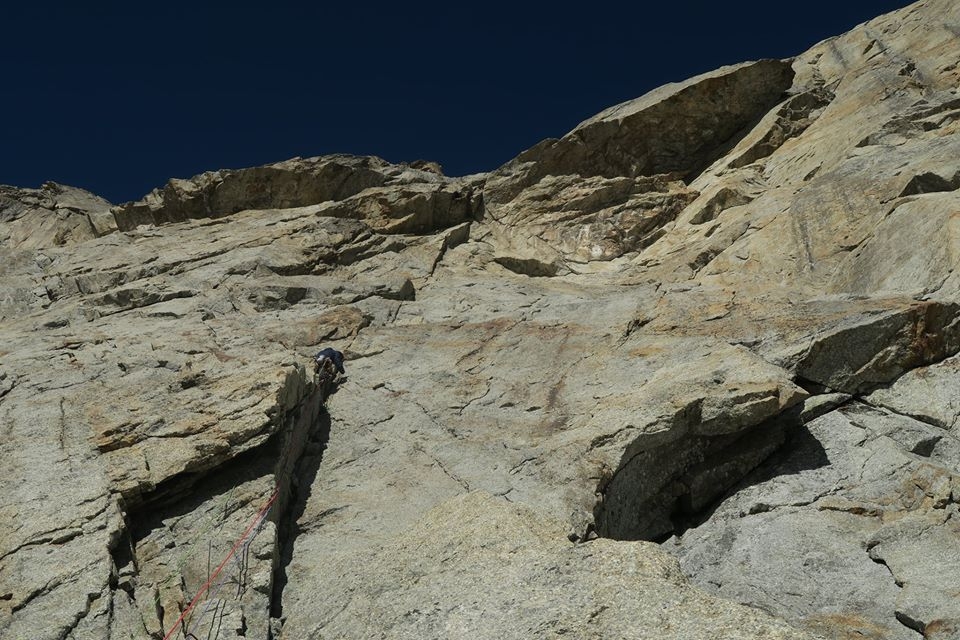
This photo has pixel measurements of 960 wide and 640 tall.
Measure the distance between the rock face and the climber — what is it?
0.36 metres

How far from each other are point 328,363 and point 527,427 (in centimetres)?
493

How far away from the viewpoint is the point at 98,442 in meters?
11.4

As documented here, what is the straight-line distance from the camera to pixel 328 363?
15.7 m

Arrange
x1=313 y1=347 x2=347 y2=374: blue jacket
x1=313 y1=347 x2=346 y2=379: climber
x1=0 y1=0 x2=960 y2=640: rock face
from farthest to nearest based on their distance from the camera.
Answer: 1. x1=313 y1=347 x2=347 y2=374: blue jacket
2. x1=313 y1=347 x2=346 y2=379: climber
3. x1=0 y1=0 x2=960 y2=640: rock face

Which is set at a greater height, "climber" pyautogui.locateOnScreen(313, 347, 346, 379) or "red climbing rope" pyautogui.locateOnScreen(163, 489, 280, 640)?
"red climbing rope" pyautogui.locateOnScreen(163, 489, 280, 640)

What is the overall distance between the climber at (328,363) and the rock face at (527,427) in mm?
363

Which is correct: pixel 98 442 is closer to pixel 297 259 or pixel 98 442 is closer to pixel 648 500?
pixel 648 500

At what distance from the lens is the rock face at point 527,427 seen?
8.76 metres

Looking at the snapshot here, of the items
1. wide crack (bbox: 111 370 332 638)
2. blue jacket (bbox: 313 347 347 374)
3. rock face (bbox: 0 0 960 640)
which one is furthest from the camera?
blue jacket (bbox: 313 347 347 374)

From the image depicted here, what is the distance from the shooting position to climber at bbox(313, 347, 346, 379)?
1548 cm

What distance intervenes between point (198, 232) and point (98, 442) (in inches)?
691

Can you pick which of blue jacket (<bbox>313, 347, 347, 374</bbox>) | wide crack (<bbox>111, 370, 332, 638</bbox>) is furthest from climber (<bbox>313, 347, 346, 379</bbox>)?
wide crack (<bbox>111, 370, 332, 638</bbox>)

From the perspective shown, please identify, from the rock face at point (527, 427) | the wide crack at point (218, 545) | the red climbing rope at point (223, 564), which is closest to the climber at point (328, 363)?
the rock face at point (527, 427)

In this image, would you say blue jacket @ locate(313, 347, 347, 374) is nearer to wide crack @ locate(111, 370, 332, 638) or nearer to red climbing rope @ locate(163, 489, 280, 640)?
wide crack @ locate(111, 370, 332, 638)
